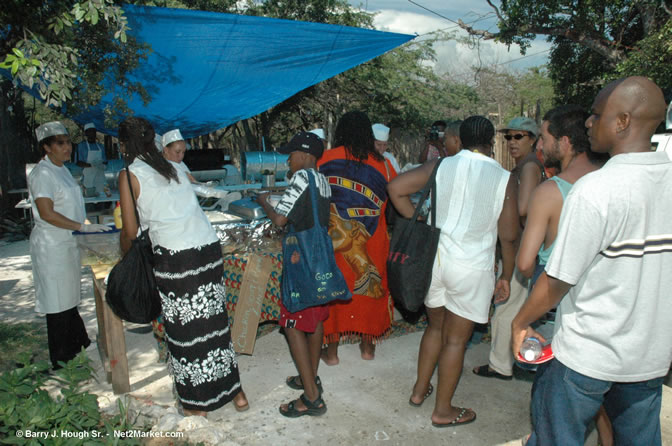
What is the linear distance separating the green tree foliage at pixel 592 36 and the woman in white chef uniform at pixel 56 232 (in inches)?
409

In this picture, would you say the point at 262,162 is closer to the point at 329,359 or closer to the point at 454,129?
the point at 329,359

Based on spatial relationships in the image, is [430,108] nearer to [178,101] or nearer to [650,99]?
→ [178,101]

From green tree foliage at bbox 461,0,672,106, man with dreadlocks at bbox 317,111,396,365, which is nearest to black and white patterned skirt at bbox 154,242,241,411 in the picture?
man with dreadlocks at bbox 317,111,396,365

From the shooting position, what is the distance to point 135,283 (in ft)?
9.06

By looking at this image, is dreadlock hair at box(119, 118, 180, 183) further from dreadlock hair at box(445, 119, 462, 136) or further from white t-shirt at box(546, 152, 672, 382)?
white t-shirt at box(546, 152, 672, 382)

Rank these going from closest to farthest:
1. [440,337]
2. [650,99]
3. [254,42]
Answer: [650,99]
[440,337]
[254,42]

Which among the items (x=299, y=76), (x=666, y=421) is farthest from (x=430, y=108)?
(x=666, y=421)

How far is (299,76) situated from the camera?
6520mm

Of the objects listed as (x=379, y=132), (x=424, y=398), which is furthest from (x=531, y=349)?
(x=379, y=132)

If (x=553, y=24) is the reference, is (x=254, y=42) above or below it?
below

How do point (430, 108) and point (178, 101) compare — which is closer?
point (178, 101)

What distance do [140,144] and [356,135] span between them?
142 centimetres

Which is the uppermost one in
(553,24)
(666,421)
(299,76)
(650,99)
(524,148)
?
(553,24)

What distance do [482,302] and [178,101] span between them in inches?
208
